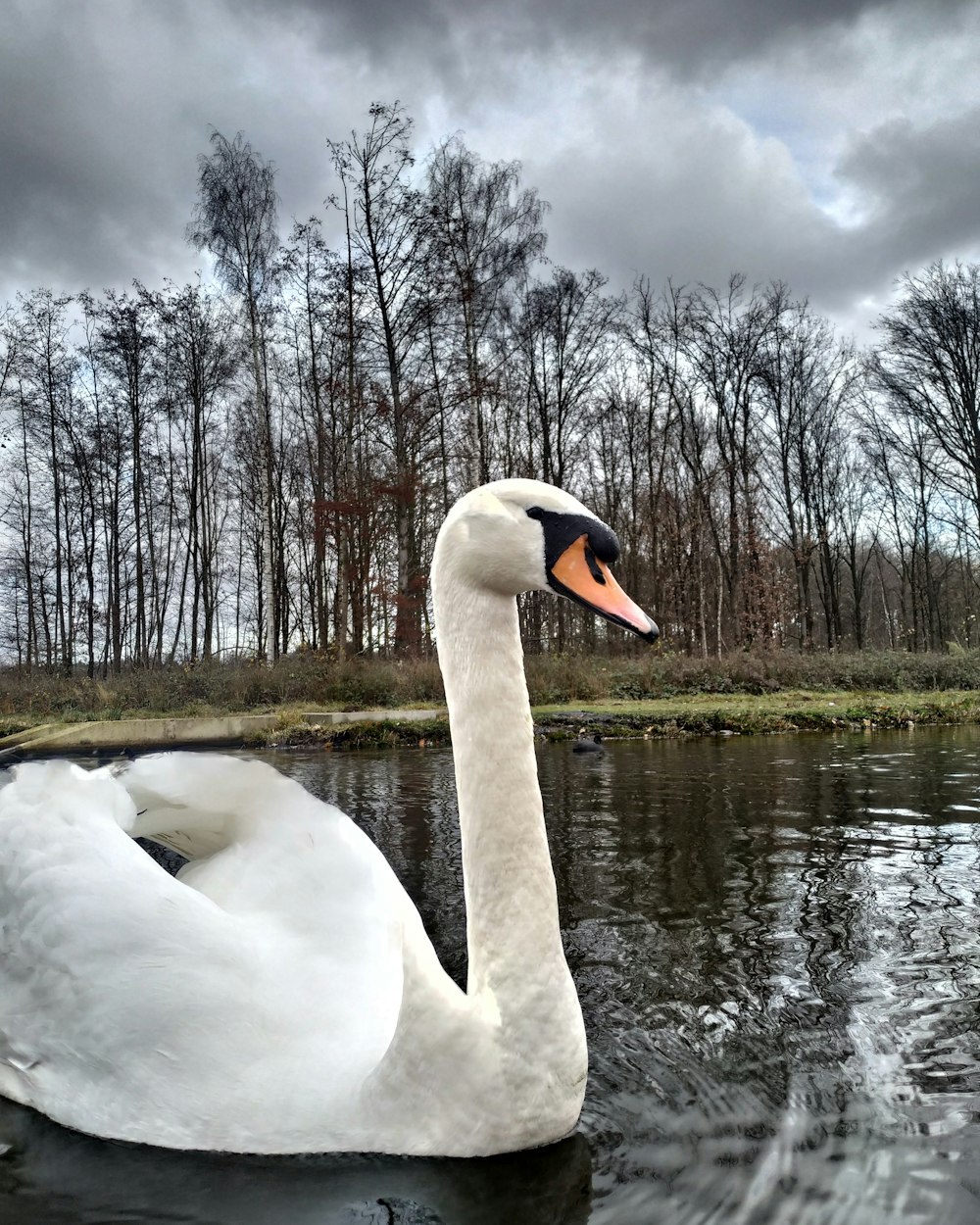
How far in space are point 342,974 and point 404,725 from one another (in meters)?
11.1

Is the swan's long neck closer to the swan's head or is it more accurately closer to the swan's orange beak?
the swan's head

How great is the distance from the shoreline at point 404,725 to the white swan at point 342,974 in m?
10.5

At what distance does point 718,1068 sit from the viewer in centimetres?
249

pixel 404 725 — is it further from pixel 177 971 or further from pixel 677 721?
pixel 177 971

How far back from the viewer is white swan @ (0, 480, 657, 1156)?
190 cm

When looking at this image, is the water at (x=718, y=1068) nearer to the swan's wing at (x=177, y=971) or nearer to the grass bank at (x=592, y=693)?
the swan's wing at (x=177, y=971)

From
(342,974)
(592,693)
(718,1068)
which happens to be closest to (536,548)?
(342,974)

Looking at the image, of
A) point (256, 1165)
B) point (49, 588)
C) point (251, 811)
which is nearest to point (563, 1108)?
point (256, 1165)

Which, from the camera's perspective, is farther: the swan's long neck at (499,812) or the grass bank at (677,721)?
the grass bank at (677,721)

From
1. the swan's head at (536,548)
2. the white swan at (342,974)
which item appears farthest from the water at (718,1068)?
the swan's head at (536,548)

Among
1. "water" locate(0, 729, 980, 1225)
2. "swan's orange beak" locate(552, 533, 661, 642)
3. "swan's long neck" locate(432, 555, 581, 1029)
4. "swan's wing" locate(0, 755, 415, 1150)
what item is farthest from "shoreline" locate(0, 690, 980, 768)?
"swan's orange beak" locate(552, 533, 661, 642)

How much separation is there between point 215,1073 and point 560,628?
2082cm

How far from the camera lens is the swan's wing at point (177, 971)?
6.78 feet

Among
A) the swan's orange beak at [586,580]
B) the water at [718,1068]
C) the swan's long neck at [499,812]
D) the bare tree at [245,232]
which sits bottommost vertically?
the water at [718,1068]
